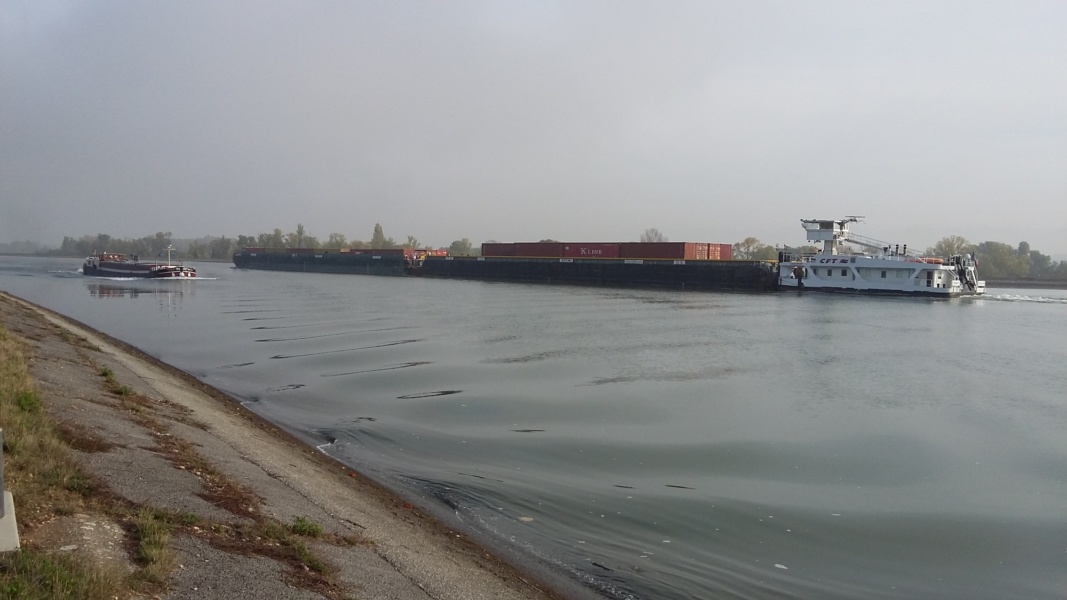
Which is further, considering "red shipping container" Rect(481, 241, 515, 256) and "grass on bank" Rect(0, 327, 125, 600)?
"red shipping container" Rect(481, 241, 515, 256)

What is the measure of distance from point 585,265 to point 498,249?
48.2ft

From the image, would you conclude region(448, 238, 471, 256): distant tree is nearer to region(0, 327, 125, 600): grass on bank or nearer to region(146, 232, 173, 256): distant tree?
region(146, 232, 173, 256): distant tree

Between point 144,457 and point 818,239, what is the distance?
166 feet

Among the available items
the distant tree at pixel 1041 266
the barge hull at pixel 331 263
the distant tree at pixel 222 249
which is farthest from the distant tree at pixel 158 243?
the distant tree at pixel 1041 266

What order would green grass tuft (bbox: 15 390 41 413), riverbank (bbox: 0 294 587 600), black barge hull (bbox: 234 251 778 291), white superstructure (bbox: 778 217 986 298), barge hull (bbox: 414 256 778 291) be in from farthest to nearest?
black barge hull (bbox: 234 251 778 291), barge hull (bbox: 414 256 778 291), white superstructure (bbox: 778 217 986 298), green grass tuft (bbox: 15 390 41 413), riverbank (bbox: 0 294 587 600)

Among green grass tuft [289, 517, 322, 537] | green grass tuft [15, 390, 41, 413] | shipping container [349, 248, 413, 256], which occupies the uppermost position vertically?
shipping container [349, 248, 413, 256]

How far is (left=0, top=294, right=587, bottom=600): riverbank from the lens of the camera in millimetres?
4699

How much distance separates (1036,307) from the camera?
144 feet

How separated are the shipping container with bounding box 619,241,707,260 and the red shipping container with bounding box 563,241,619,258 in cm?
127

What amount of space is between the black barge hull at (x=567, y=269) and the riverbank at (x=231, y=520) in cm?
4738

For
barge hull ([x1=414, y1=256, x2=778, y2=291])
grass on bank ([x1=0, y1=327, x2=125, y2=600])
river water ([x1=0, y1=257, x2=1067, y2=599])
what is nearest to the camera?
grass on bank ([x1=0, y1=327, x2=125, y2=600])

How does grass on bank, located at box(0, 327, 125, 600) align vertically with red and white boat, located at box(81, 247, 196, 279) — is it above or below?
below

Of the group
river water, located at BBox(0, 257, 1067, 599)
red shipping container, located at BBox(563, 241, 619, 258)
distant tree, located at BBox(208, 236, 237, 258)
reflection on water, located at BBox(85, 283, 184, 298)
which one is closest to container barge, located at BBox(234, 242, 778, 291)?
red shipping container, located at BBox(563, 241, 619, 258)

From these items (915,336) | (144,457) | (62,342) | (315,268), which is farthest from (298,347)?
(315,268)
